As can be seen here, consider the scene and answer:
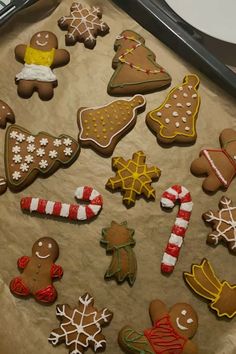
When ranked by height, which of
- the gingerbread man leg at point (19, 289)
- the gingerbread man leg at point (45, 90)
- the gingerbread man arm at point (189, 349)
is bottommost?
the gingerbread man leg at point (19, 289)

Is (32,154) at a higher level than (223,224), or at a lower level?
lower

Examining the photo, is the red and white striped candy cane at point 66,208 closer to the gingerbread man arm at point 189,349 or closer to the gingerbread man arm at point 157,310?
the gingerbread man arm at point 157,310

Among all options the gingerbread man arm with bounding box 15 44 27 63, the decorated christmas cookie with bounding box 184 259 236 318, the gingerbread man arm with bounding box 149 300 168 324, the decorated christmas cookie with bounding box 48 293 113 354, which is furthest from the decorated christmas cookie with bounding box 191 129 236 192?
the gingerbread man arm with bounding box 15 44 27 63

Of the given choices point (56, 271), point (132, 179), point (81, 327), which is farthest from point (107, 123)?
point (81, 327)

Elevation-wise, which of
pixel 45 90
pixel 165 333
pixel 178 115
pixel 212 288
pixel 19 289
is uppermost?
pixel 178 115

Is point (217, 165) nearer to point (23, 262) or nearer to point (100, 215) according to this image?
point (100, 215)

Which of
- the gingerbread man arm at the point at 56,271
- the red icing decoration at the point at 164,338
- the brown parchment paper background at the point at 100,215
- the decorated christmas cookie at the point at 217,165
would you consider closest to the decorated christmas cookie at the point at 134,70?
the brown parchment paper background at the point at 100,215

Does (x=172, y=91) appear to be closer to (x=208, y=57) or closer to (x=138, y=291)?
(x=208, y=57)

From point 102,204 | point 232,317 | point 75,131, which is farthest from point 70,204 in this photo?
point 232,317
